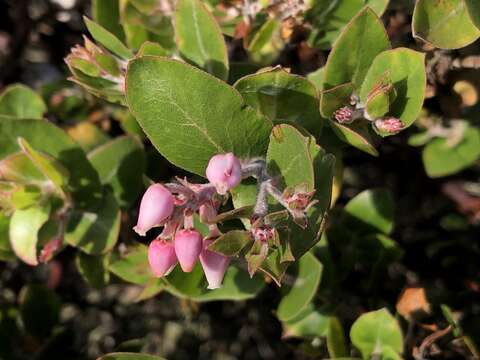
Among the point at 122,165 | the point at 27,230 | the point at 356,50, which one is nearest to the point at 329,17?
the point at 356,50

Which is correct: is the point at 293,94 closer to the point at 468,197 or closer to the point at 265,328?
the point at 468,197

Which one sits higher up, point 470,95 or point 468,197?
point 470,95

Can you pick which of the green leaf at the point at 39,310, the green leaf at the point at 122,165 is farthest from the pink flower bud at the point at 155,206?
the green leaf at the point at 39,310

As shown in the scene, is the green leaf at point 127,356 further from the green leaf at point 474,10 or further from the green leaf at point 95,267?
the green leaf at point 474,10

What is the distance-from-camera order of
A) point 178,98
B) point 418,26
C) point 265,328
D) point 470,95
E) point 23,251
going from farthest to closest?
point 265,328 < point 470,95 < point 23,251 < point 418,26 < point 178,98

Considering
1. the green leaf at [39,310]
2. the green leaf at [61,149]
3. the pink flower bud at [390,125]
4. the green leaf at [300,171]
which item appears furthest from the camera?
the green leaf at [39,310]

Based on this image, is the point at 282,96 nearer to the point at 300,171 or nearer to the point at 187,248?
the point at 300,171

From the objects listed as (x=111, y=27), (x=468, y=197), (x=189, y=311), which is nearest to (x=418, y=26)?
(x=111, y=27)

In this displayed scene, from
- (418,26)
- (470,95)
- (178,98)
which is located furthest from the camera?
(470,95)
